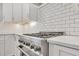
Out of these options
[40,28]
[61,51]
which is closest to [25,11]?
[40,28]

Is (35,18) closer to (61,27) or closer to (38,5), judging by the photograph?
(38,5)

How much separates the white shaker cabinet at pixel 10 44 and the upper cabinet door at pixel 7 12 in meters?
0.46

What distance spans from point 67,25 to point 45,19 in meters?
0.78

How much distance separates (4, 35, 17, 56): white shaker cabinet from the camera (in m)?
2.40

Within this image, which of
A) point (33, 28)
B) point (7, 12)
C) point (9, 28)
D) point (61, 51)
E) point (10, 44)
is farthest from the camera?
point (9, 28)

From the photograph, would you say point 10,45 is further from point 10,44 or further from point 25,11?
point 25,11

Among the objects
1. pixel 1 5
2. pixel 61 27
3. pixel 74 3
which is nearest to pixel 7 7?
pixel 1 5

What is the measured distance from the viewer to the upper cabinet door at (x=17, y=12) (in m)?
2.65

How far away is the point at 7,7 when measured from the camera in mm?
2676

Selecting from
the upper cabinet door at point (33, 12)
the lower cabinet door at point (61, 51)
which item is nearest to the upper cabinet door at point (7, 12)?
the upper cabinet door at point (33, 12)

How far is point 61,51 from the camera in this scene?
897 millimetres

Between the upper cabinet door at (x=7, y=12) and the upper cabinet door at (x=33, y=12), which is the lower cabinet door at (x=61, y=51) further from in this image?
the upper cabinet door at (x=7, y=12)

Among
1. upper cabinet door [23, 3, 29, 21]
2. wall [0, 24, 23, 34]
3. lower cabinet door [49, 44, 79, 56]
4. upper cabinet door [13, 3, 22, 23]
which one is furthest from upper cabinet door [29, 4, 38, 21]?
lower cabinet door [49, 44, 79, 56]

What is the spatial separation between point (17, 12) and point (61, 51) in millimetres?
2008
